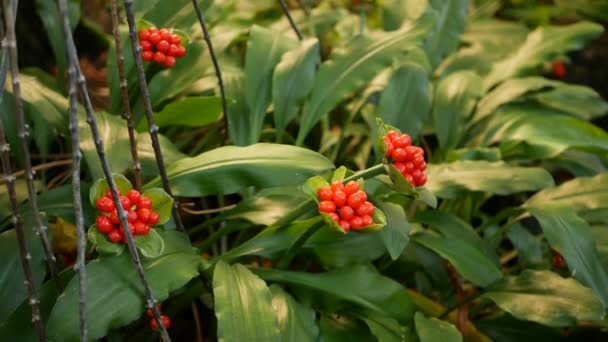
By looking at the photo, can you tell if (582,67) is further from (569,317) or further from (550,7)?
(569,317)

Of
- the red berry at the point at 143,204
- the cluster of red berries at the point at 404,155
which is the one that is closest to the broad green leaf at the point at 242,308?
the red berry at the point at 143,204

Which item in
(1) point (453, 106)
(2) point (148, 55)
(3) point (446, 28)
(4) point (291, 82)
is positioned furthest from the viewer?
(3) point (446, 28)

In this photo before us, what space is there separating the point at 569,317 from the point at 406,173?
0.35 metres

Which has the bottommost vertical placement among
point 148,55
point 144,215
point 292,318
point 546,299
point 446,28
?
point 546,299

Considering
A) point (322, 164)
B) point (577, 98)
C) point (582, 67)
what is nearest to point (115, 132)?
point (322, 164)

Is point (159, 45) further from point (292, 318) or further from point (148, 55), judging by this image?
point (292, 318)

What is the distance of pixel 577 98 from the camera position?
1.69m

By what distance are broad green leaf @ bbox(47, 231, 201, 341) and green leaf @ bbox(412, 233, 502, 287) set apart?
1.31 ft

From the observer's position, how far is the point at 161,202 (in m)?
0.96

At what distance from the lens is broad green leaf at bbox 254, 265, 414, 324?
3.51ft

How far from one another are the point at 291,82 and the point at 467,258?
455 millimetres

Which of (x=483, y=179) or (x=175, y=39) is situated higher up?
(x=175, y=39)

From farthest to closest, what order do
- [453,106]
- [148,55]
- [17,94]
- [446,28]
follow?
[446,28]
[453,106]
[148,55]
[17,94]

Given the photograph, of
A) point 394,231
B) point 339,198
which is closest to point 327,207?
point 339,198
